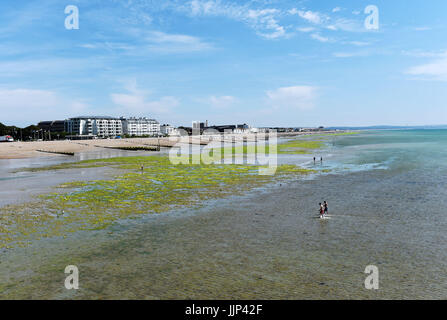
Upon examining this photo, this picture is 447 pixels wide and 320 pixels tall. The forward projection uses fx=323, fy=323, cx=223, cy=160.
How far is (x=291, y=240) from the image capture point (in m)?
21.5

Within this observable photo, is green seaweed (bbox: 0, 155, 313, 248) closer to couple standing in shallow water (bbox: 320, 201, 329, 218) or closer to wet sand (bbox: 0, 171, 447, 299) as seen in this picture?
wet sand (bbox: 0, 171, 447, 299)

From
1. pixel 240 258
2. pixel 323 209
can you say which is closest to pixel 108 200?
pixel 240 258

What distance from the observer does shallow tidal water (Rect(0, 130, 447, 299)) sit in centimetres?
1503

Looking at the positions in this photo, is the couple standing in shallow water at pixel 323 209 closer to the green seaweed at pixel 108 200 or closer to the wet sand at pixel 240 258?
the wet sand at pixel 240 258

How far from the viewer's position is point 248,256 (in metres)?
18.9

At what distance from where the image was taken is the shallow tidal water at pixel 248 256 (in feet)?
49.3

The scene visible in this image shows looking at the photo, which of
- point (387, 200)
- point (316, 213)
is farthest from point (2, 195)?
point (387, 200)

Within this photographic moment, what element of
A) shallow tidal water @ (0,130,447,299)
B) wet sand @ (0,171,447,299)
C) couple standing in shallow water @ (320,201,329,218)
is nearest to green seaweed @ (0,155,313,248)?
shallow tidal water @ (0,130,447,299)

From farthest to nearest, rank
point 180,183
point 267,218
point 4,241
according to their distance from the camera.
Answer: point 180,183 → point 267,218 → point 4,241

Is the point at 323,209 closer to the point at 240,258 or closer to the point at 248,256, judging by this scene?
the point at 248,256

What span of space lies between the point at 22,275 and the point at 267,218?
57.6 ft

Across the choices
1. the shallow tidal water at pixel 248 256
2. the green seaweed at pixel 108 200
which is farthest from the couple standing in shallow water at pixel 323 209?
the green seaweed at pixel 108 200
